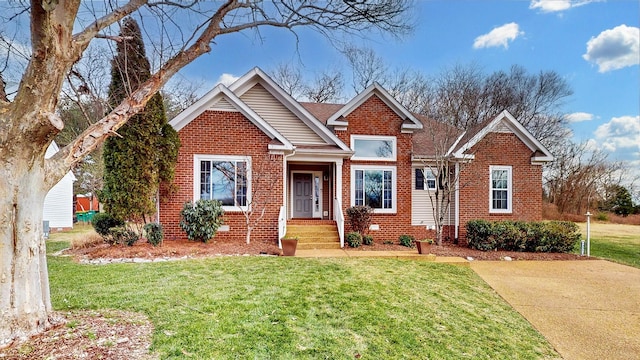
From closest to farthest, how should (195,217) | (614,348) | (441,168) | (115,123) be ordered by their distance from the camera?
(115,123)
(614,348)
(195,217)
(441,168)

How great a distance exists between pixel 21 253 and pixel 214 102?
805 centimetres

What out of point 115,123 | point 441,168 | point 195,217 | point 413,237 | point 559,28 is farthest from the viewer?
point 559,28

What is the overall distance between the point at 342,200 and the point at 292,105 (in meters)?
4.13

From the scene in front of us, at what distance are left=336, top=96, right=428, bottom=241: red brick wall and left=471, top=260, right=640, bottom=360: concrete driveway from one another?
3.53m

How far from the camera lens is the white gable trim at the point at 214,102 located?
10469 millimetres

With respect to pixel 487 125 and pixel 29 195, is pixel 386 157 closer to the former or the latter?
pixel 487 125

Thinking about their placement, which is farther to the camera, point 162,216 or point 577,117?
point 577,117

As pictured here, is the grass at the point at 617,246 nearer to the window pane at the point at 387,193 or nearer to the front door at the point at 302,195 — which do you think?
the window pane at the point at 387,193

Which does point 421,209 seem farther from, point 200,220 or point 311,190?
point 200,220

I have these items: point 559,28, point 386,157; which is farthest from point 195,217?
point 559,28

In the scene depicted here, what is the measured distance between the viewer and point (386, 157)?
41.8ft

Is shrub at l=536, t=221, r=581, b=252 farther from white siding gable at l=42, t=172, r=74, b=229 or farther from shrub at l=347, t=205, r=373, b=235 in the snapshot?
white siding gable at l=42, t=172, r=74, b=229

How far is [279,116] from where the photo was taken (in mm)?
12516

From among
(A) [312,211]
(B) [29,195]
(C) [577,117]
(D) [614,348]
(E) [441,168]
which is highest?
(C) [577,117]
